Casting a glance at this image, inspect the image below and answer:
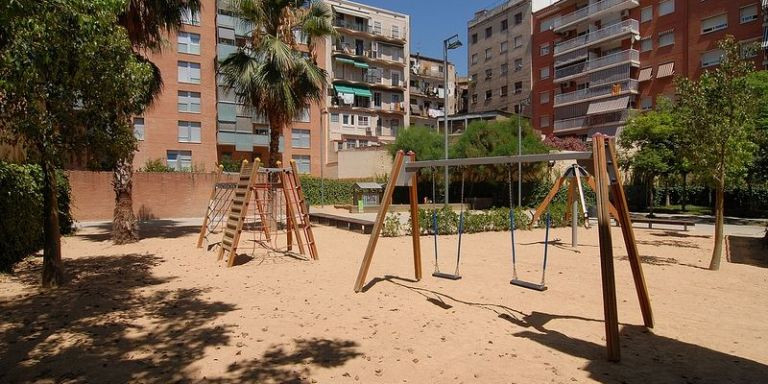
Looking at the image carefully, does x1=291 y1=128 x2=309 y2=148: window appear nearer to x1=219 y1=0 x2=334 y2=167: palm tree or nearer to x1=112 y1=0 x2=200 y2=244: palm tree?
x1=219 y1=0 x2=334 y2=167: palm tree

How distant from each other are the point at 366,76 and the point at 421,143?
18314 mm

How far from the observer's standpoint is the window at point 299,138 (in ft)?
138

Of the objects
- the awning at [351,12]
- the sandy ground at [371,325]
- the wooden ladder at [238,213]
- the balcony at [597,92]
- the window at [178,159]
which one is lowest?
the sandy ground at [371,325]

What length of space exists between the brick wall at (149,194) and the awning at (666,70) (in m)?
33.4

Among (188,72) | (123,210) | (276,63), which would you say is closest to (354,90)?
(188,72)

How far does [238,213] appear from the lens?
10125mm

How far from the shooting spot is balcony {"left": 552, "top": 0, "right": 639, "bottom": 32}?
132ft

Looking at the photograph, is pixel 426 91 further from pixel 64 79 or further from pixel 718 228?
pixel 64 79

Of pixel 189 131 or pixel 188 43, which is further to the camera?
pixel 189 131

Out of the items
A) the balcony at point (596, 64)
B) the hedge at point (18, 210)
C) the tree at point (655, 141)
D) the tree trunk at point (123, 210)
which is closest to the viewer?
the hedge at point (18, 210)

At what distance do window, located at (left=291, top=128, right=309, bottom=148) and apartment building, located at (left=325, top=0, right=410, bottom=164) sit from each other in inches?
140

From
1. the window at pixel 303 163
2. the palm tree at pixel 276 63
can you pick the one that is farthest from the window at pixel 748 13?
A: the window at pixel 303 163

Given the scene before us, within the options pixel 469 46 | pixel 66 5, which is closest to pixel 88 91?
pixel 66 5

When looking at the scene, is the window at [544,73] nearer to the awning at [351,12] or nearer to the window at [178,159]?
the awning at [351,12]
